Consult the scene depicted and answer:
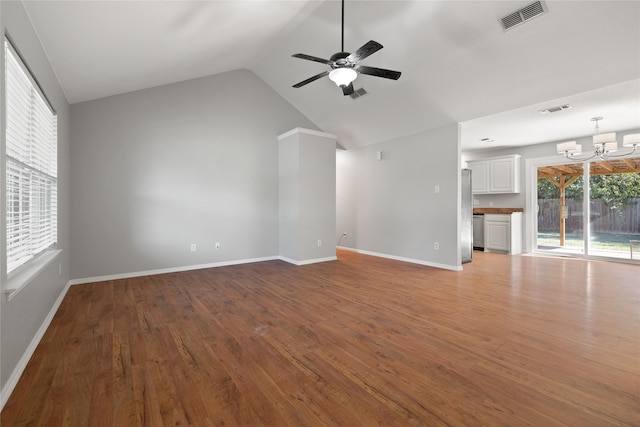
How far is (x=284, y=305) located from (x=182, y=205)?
2.86m

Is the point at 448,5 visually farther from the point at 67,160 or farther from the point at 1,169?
the point at 67,160

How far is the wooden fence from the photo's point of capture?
18.6 ft

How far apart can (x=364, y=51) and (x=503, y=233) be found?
19.9 feet

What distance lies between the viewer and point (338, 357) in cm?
216

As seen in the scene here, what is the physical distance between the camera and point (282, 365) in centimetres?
206

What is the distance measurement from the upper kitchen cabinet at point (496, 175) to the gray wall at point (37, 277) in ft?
24.5

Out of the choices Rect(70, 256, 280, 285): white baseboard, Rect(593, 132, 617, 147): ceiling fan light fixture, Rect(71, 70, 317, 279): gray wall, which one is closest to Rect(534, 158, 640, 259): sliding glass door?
Rect(593, 132, 617, 147): ceiling fan light fixture

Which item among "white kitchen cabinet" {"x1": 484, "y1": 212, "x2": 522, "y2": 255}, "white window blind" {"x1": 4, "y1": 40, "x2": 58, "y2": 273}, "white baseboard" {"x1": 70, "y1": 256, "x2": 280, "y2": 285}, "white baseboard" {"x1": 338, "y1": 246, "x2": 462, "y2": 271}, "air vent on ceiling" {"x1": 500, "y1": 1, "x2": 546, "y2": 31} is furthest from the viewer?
"white kitchen cabinet" {"x1": 484, "y1": 212, "x2": 522, "y2": 255}

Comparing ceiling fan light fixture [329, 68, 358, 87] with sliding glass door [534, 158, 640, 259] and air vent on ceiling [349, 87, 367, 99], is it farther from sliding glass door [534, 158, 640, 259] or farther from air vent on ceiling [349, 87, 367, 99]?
sliding glass door [534, 158, 640, 259]

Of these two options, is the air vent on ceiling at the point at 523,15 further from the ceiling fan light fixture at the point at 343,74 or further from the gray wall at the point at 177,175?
the gray wall at the point at 177,175

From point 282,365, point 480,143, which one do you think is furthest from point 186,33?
point 480,143

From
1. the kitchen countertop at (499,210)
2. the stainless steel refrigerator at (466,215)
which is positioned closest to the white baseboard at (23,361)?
the stainless steel refrigerator at (466,215)

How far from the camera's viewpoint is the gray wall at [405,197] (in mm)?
5105

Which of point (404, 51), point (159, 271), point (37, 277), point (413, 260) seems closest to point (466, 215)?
point (413, 260)
